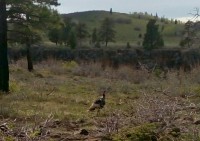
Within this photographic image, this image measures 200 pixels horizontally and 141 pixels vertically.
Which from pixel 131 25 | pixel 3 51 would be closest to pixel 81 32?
pixel 131 25

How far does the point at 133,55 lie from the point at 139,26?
38.4 m

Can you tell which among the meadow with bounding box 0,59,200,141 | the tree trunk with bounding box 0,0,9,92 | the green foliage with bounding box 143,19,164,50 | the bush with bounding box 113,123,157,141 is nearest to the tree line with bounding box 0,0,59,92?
the tree trunk with bounding box 0,0,9,92

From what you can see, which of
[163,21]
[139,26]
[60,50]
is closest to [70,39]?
[60,50]

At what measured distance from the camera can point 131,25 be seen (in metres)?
110

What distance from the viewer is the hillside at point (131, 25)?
3759 inches

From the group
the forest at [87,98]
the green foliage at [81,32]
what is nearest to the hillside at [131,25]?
the green foliage at [81,32]

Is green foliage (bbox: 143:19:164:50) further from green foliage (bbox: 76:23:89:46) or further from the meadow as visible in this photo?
the meadow

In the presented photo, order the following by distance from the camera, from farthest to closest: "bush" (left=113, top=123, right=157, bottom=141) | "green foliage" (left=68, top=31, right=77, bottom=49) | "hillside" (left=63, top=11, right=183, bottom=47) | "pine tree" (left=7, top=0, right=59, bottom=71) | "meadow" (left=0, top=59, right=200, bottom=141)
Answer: "hillside" (left=63, top=11, right=183, bottom=47) < "green foliage" (left=68, top=31, right=77, bottom=49) < "pine tree" (left=7, top=0, right=59, bottom=71) < "bush" (left=113, top=123, right=157, bottom=141) < "meadow" (left=0, top=59, right=200, bottom=141)

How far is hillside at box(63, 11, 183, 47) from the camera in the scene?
3759 inches

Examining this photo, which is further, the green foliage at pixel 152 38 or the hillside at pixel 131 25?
the hillside at pixel 131 25

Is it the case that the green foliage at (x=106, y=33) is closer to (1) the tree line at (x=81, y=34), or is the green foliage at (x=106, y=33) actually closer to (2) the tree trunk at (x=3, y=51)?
(1) the tree line at (x=81, y=34)

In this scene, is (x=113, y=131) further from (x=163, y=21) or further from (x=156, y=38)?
(x=163, y=21)

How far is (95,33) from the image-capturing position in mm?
83625

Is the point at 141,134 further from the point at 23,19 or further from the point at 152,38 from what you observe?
the point at 152,38
